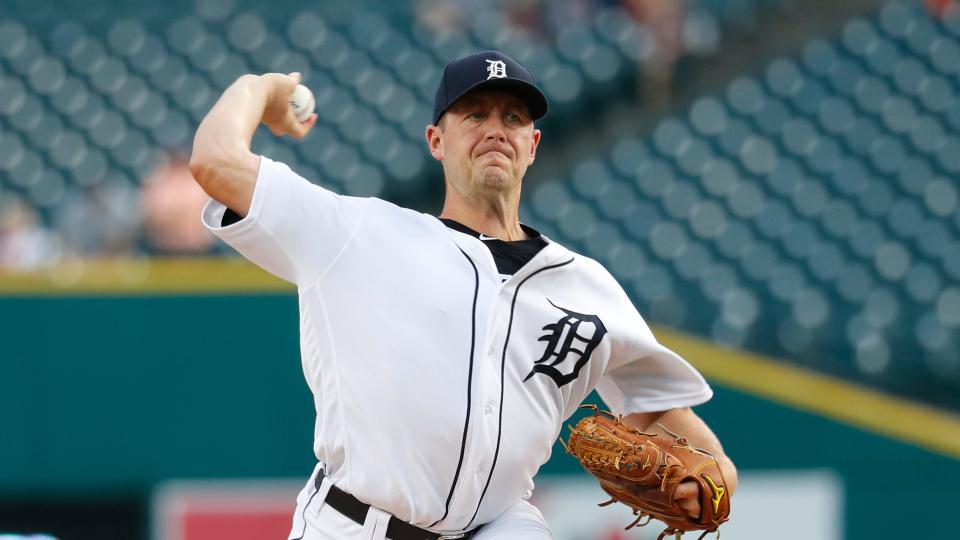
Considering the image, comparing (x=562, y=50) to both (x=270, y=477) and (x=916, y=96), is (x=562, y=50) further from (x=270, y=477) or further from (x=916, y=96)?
(x=270, y=477)

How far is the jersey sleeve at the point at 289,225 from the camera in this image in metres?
2.44

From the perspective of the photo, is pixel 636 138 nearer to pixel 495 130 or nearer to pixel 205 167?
pixel 495 130

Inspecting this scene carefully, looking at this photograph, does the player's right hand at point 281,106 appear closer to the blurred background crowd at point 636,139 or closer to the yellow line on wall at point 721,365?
the yellow line on wall at point 721,365

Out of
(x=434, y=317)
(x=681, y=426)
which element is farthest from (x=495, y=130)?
(x=681, y=426)

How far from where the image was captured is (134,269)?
5316 mm

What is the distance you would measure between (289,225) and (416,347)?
0.33 metres

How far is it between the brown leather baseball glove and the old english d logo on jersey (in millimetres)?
146

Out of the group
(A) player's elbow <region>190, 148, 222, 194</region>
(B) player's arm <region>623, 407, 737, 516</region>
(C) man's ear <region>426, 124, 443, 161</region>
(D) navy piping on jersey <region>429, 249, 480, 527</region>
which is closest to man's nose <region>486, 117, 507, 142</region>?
(C) man's ear <region>426, 124, 443, 161</region>

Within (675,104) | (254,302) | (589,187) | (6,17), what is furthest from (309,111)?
(6,17)

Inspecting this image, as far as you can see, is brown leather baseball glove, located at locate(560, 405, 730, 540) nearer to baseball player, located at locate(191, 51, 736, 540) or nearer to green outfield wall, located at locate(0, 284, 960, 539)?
baseball player, located at locate(191, 51, 736, 540)

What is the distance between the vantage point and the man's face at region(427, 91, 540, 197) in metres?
2.65

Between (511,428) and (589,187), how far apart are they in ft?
14.4

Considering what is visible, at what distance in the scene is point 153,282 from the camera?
5141 millimetres

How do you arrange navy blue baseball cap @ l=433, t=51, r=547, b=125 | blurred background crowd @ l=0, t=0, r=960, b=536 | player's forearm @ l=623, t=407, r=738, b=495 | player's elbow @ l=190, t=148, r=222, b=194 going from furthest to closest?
blurred background crowd @ l=0, t=0, r=960, b=536 → player's forearm @ l=623, t=407, r=738, b=495 → navy blue baseball cap @ l=433, t=51, r=547, b=125 → player's elbow @ l=190, t=148, r=222, b=194
